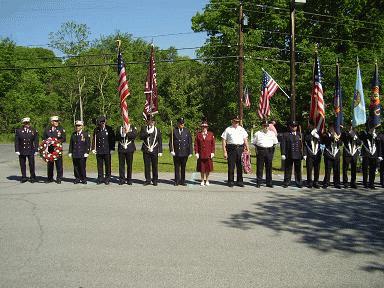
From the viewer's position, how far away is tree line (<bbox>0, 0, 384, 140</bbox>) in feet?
103

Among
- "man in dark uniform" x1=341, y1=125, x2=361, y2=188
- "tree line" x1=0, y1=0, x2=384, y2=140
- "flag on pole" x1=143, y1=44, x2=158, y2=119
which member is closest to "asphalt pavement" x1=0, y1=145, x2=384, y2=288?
"man in dark uniform" x1=341, y1=125, x2=361, y2=188

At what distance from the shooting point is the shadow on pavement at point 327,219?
21.3 feet

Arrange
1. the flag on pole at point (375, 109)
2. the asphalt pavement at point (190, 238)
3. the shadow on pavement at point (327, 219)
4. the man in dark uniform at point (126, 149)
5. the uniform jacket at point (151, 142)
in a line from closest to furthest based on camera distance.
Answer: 1. the asphalt pavement at point (190, 238)
2. the shadow on pavement at point (327, 219)
3. the uniform jacket at point (151, 142)
4. the man in dark uniform at point (126, 149)
5. the flag on pole at point (375, 109)

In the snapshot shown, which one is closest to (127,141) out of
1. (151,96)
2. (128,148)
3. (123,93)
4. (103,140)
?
(128,148)

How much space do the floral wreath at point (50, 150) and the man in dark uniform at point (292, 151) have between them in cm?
669

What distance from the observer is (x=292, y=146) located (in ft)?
39.5

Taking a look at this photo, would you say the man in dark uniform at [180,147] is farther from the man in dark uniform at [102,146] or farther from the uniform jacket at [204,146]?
the man in dark uniform at [102,146]

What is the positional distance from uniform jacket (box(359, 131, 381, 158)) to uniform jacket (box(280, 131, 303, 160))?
1813 mm

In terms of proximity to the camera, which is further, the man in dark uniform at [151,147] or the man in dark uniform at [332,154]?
the man in dark uniform at [151,147]

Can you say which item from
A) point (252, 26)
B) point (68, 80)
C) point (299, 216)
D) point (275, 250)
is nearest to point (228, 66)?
point (252, 26)

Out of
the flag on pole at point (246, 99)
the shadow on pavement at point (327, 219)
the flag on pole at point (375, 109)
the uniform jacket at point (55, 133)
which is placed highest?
the flag on pole at point (246, 99)

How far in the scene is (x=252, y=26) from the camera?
36000 millimetres

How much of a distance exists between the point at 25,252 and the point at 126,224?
2.00m

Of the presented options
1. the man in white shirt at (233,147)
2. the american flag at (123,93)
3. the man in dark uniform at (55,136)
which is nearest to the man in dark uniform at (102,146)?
the american flag at (123,93)
